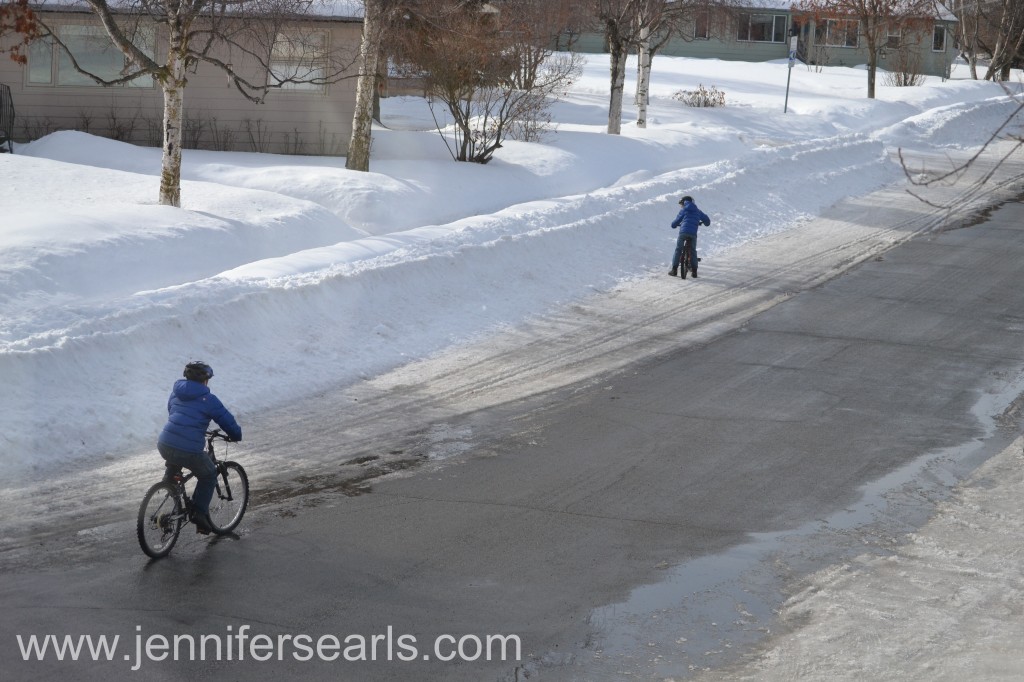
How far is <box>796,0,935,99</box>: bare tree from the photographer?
4041cm

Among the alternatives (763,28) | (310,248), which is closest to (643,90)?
(310,248)

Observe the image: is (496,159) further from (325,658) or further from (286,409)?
(325,658)

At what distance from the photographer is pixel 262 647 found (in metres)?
6.57

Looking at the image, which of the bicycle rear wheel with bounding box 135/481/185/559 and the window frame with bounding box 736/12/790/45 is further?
the window frame with bounding box 736/12/790/45

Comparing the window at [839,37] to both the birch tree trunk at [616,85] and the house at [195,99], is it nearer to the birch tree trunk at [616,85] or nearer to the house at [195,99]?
the birch tree trunk at [616,85]

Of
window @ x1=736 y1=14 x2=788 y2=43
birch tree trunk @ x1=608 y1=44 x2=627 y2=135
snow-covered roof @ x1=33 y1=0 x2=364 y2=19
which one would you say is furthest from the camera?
window @ x1=736 y1=14 x2=788 y2=43

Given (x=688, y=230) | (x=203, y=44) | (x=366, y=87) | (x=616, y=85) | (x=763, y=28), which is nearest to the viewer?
(x=688, y=230)

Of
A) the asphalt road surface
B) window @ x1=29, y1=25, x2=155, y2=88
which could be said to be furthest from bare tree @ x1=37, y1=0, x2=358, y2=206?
the asphalt road surface

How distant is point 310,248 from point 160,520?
1051 cm

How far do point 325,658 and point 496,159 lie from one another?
65.9 ft

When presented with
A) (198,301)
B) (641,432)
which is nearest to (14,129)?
(198,301)

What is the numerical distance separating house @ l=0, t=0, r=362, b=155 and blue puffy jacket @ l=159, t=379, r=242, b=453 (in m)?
17.7

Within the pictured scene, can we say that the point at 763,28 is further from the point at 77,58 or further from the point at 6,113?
the point at 6,113

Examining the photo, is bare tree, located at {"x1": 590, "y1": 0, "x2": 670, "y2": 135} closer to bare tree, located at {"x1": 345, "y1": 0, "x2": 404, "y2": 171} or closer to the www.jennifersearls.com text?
bare tree, located at {"x1": 345, "y1": 0, "x2": 404, "y2": 171}
